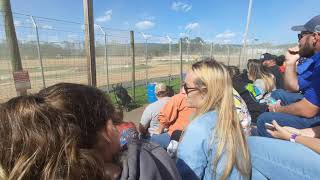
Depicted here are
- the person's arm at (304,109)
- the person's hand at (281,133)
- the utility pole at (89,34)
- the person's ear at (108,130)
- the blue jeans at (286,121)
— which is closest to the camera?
the person's ear at (108,130)

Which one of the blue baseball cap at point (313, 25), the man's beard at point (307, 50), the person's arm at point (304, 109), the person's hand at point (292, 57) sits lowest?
the person's arm at point (304, 109)

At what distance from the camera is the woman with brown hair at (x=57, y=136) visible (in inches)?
45.0

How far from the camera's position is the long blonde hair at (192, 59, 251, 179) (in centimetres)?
204

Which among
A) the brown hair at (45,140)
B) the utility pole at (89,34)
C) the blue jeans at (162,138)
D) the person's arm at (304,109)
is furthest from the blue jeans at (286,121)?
the brown hair at (45,140)

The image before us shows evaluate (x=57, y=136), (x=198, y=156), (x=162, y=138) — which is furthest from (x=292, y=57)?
(x=57, y=136)

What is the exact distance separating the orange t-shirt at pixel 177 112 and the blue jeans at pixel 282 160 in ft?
6.63

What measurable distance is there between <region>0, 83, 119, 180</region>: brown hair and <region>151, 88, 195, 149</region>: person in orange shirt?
9.83 ft

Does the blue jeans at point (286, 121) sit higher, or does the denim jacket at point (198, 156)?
the denim jacket at point (198, 156)

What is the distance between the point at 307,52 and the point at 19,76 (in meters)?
4.16

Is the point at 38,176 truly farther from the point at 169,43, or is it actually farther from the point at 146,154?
the point at 169,43

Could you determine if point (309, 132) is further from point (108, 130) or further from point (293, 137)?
point (108, 130)

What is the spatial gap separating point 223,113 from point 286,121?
179 cm

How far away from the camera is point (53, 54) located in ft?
28.1

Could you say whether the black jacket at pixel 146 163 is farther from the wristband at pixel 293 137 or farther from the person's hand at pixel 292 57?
the person's hand at pixel 292 57
